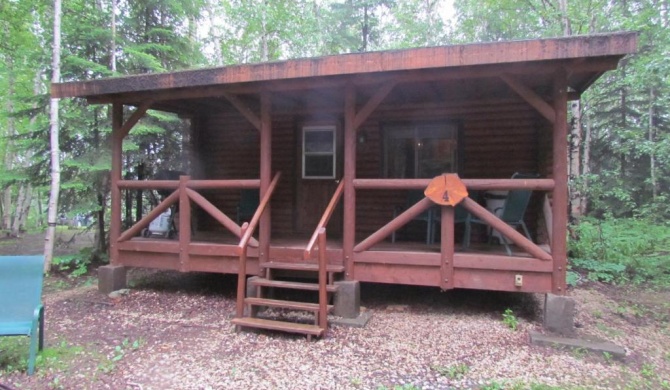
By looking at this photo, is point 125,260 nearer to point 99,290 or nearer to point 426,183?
point 99,290

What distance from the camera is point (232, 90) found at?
15.1ft

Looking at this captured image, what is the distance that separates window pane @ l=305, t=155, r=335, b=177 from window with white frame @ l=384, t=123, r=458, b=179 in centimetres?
86

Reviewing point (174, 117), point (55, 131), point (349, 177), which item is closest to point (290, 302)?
point (349, 177)

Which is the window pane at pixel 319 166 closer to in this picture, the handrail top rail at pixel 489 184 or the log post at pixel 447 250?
the handrail top rail at pixel 489 184

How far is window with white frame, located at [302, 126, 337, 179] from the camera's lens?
20.9 feet

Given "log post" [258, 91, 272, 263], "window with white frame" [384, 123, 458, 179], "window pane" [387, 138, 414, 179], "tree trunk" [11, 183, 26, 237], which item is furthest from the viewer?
"tree trunk" [11, 183, 26, 237]

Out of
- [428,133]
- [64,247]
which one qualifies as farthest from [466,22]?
[64,247]

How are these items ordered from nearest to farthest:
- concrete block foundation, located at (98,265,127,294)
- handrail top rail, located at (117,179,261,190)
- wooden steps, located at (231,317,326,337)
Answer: wooden steps, located at (231,317,326,337) < handrail top rail, located at (117,179,261,190) < concrete block foundation, located at (98,265,127,294)

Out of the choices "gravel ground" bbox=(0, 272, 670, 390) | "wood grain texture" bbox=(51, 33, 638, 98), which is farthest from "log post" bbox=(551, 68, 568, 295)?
"gravel ground" bbox=(0, 272, 670, 390)

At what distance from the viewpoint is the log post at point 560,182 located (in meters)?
3.67

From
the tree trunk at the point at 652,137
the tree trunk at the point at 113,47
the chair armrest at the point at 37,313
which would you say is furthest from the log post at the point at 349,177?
the tree trunk at the point at 652,137

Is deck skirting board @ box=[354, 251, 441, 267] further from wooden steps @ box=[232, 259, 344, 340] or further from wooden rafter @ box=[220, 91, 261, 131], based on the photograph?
wooden rafter @ box=[220, 91, 261, 131]

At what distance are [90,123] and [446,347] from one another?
6711mm

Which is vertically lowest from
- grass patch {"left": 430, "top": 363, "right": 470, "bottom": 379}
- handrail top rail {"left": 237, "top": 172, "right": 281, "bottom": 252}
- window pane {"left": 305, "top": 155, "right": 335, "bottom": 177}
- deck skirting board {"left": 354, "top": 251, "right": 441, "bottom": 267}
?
grass patch {"left": 430, "top": 363, "right": 470, "bottom": 379}
